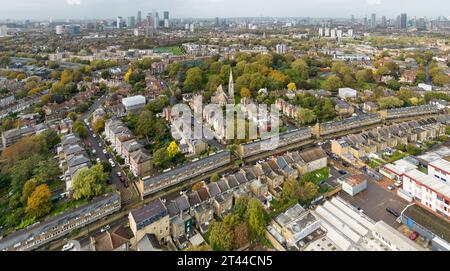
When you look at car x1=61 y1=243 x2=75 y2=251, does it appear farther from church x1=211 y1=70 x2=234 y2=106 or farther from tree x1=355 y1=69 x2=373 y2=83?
tree x1=355 y1=69 x2=373 y2=83

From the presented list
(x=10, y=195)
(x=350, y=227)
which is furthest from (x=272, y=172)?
(x=10, y=195)

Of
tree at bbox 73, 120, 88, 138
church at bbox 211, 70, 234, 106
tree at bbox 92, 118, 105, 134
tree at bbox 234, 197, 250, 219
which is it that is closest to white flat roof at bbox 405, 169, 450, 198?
tree at bbox 234, 197, 250, 219

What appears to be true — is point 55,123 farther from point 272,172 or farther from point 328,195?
point 328,195

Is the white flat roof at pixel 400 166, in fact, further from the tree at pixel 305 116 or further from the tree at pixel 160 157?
the tree at pixel 160 157

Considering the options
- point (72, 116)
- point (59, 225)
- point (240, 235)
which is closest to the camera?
point (240, 235)

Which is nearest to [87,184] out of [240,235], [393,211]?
[240,235]

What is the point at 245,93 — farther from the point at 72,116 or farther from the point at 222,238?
the point at 222,238
